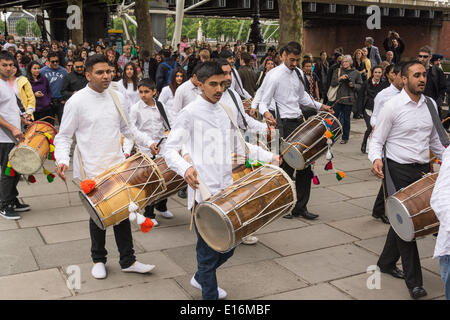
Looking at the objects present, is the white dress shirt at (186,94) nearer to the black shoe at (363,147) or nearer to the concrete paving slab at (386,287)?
the concrete paving slab at (386,287)

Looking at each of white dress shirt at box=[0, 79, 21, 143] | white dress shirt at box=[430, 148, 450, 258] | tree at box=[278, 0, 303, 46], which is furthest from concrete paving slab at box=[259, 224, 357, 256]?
tree at box=[278, 0, 303, 46]

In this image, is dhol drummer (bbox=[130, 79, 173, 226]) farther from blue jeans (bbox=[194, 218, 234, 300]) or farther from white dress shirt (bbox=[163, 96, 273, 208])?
blue jeans (bbox=[194, 218, 234, 300])

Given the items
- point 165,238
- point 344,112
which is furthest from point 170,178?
point 344,112

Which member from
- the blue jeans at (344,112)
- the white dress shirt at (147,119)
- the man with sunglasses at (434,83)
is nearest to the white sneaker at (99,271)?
the white dress shirt at (147,119)

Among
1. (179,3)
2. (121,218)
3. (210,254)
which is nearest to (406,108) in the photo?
(210,254)

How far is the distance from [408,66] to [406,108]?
38 cm

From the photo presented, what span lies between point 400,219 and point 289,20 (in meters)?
10.4

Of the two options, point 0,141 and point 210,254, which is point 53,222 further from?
point 210,254

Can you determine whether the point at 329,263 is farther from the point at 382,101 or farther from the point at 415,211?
the point at 382,101

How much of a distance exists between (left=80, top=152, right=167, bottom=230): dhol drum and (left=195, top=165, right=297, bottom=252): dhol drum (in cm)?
84

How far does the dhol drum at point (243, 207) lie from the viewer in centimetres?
372

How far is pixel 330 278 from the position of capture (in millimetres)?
4738

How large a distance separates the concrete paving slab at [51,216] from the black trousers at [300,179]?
8.68 ft

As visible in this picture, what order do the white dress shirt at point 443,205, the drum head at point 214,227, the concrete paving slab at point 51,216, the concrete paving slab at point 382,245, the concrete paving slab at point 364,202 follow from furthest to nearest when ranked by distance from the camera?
the concrete paving slab at point 364,202, the concrete paving slab at point 51,216, the concrete paving slab at point 382,245, the drum head at point 214,227, the white dress shirt at point 443,205
